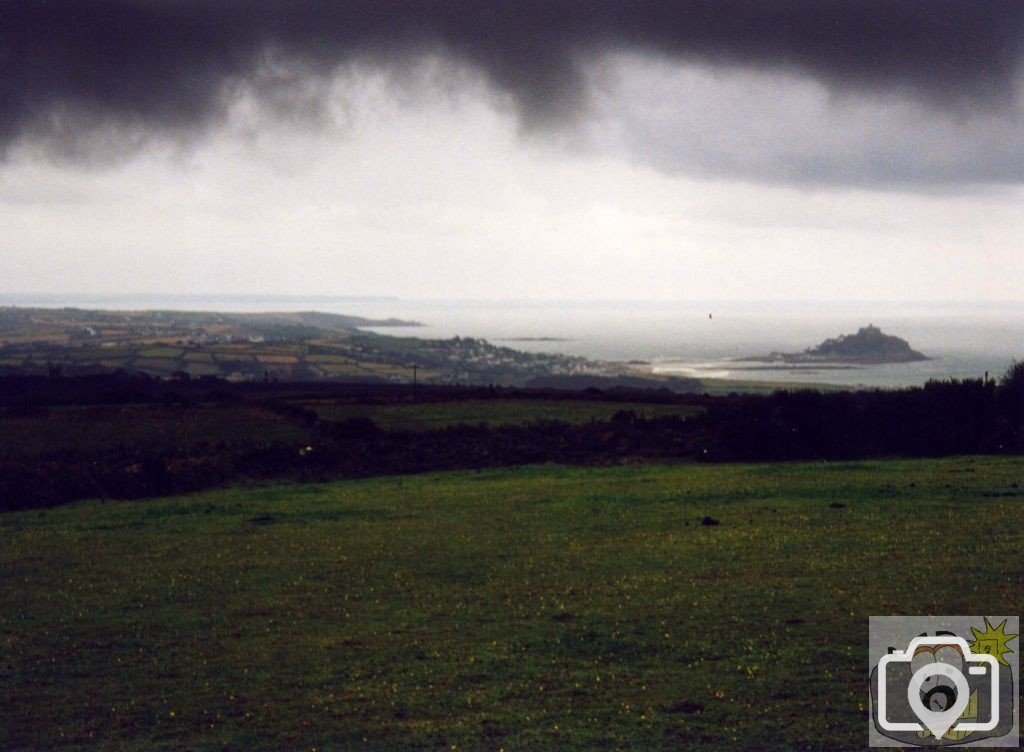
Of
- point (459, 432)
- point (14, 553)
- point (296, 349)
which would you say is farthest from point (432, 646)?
point (296, 349)

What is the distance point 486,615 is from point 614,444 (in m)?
30.8

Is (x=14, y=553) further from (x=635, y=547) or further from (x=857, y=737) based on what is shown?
(x=857, y=737)

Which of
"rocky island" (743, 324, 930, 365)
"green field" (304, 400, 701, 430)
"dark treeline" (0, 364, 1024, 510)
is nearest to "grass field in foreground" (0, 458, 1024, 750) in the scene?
"dark treeline" (0, 364, 1024, 510)

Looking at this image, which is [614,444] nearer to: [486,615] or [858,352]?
[486,615]

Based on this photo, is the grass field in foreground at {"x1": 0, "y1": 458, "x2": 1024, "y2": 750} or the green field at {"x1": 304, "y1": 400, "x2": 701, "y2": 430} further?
the green field at {"x1": 304, "y1": 400, "x2": 701, "y2": 430}

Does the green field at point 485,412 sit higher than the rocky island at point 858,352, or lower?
lower

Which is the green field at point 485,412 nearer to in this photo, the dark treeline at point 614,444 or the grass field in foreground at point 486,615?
the dark treeline at point 614,444

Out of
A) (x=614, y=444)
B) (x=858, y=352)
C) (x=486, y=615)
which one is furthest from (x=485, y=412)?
(x=858, y=352)

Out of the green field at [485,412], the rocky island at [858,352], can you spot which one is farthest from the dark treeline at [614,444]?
the rocky island at [858,352]

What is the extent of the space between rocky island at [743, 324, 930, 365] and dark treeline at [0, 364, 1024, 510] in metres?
99.8

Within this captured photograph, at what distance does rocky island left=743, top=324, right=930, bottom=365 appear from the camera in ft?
475

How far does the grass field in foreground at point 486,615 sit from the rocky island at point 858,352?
122469 mm

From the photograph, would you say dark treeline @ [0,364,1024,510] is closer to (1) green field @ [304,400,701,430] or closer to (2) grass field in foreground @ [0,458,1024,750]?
(1) green field @ [304,400,701,430]

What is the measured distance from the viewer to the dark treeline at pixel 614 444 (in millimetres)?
38812
